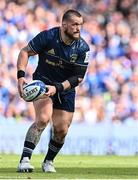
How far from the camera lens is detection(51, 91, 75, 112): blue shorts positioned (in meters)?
11.3

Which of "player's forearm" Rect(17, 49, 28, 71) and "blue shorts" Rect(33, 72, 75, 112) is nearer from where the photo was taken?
"player's forearm" Rect(17, 49, 28, 71)

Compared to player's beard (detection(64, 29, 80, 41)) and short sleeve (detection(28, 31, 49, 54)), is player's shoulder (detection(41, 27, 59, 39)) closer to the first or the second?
short sleeve (detection(28, 31, 49, 54))

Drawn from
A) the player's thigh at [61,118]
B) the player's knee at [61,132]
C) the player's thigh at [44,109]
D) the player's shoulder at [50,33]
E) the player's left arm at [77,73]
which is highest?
the player's shoulder at [50,33]

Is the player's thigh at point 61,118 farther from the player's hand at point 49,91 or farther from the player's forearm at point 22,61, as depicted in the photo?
the player's forearm at point 22,61

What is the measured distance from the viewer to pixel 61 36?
11.0 m

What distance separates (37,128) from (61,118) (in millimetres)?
515

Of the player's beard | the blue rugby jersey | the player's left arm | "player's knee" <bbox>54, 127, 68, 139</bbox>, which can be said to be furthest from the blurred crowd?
the player's beard

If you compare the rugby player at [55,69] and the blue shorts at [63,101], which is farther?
the blue shorts at [63,101]

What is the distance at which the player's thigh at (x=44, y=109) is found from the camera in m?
10.7

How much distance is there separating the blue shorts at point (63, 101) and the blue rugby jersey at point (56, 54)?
10.9 inches

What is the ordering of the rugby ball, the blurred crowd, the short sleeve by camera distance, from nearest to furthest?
the rugby ball < the short sleeve < the blurred crowd

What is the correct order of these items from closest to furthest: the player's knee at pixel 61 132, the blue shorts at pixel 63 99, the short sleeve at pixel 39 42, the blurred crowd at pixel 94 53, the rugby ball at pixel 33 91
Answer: the rugby ball at pixel 33 91 < the short sleeve at pixel 39 42 < the blue shorts at pixel 63 99 < the player's knee at pixel 61 132 < the blurred crowd at pixel 94 53

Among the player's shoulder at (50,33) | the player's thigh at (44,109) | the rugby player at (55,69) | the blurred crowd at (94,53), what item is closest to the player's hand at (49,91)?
the rugby player at (55,69)

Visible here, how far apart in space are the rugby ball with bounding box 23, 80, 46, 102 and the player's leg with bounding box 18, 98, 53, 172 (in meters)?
0.38
